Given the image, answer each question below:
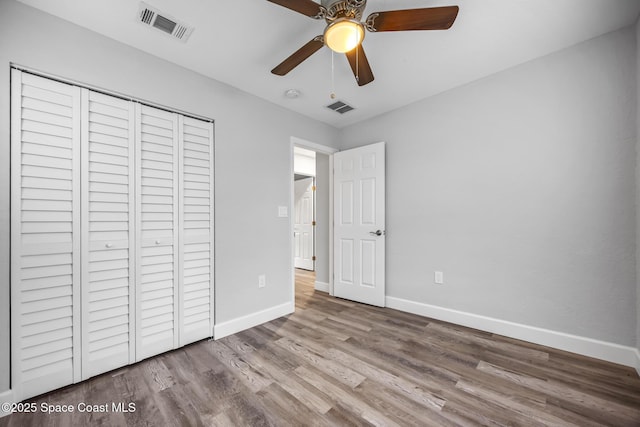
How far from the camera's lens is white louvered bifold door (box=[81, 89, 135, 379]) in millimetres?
1873

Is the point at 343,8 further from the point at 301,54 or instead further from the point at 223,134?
the point at 223,134

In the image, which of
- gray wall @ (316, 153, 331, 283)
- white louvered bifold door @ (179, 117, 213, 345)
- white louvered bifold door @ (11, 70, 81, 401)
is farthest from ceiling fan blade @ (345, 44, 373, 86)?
gray wall @ (316, 153, 331, 283)

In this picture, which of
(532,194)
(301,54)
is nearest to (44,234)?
(301,54)

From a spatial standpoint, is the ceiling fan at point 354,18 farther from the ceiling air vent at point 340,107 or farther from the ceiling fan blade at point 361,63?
the ceiling air vent at point 340,107

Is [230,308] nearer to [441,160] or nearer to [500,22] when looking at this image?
[441,160]

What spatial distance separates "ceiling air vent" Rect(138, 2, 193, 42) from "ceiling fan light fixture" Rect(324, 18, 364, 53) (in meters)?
1.09

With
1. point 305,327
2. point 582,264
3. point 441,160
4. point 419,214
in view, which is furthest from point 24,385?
point 582,264

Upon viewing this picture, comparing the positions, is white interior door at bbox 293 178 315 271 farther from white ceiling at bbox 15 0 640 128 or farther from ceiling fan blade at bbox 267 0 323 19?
ceiling fan blade at bbox 267 0 323 19

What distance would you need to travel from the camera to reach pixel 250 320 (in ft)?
9.10

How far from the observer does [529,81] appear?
2389mm

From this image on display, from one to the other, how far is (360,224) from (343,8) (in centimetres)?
250

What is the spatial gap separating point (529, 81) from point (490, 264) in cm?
170

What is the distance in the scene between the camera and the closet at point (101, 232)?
5.47 feet

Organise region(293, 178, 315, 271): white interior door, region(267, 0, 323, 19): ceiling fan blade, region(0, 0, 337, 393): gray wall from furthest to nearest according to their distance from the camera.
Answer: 1. region(293, 178, 315, 271): white interior door
2. region(0, 0, 337, 393): gray wall
3. region(267, 0, 323, 19): ceiling fan blade
